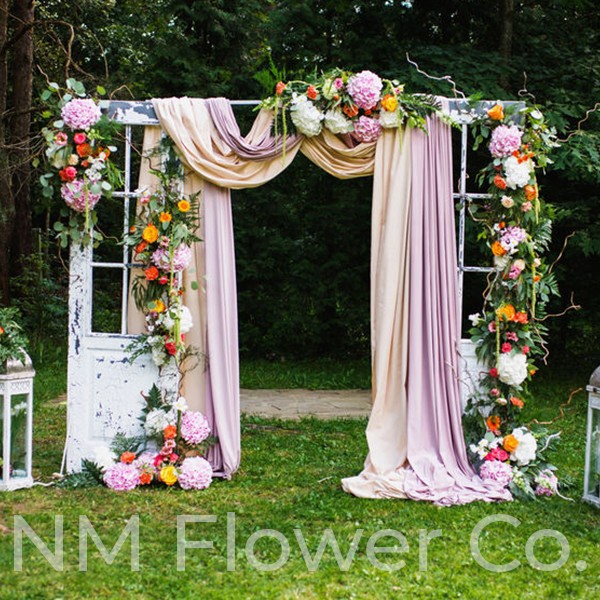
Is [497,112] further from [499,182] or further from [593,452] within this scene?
[593,452]

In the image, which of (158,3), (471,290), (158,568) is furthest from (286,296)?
(158,568)

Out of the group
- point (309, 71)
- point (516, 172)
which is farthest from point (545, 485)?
point (309, 71)

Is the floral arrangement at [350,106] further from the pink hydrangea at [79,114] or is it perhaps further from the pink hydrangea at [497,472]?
the pink hydrangea at [497,472]

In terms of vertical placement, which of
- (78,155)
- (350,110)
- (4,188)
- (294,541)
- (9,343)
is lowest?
(294,541)

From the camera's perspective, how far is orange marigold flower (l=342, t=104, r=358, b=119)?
4.71 metres

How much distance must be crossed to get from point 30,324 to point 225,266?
20.0 ft

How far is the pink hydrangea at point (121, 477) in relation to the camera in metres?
4.61

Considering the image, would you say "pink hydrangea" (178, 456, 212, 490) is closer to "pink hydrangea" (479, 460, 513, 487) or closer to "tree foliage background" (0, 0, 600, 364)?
"pink hydrangea" (479, 460, 513, 487)

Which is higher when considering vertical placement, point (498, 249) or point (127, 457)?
point (498, 249)

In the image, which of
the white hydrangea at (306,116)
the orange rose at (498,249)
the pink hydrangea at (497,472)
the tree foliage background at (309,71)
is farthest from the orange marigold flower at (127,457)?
the tree foliage background at (309,71)

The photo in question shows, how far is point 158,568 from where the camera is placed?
3.44 meters

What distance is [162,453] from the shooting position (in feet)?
15.5

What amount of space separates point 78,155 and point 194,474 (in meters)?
1.91

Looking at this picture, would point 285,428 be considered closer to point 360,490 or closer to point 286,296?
point 360,490
